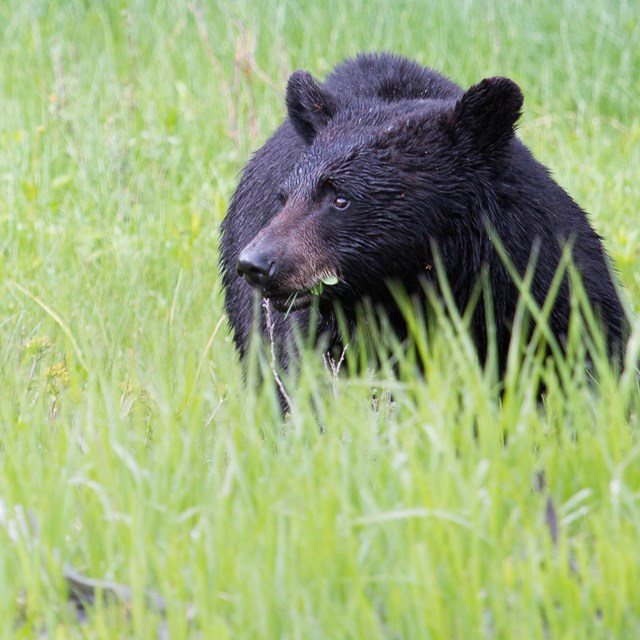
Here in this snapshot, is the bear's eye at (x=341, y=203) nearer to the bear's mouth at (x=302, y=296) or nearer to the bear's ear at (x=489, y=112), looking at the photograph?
the bear's mouth at (x=302, y=296)

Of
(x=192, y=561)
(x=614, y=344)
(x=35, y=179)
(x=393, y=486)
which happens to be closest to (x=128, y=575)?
(x=192, y=561)

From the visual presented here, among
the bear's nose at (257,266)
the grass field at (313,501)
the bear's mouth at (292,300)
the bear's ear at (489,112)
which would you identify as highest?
the bear's ear at (489,112)

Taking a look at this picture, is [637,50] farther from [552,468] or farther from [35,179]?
[552,468]

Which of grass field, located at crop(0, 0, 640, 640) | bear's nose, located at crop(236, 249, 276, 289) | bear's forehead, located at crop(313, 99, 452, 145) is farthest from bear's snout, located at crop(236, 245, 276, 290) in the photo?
bear's forehead, located at crop(313, 99, 452, 145)

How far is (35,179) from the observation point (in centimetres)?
688

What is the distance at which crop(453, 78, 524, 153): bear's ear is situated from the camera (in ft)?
13.9

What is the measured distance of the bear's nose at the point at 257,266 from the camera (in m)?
4.02

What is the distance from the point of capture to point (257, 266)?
402 cm

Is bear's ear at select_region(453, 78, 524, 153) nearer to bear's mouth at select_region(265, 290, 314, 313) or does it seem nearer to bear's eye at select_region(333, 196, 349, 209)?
bear's eye at select_region(333, 196, 349, 209)

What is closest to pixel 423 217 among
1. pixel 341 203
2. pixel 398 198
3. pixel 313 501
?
pixel 398 198

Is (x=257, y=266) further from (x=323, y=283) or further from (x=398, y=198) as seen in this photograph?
(x=398, y=198)

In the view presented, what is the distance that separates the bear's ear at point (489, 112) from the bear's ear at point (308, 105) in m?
0.57

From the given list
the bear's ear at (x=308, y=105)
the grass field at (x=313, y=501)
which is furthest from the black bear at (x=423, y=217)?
the grass field at (x=313, y=501)

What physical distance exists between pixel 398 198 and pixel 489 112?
43 centimetres
